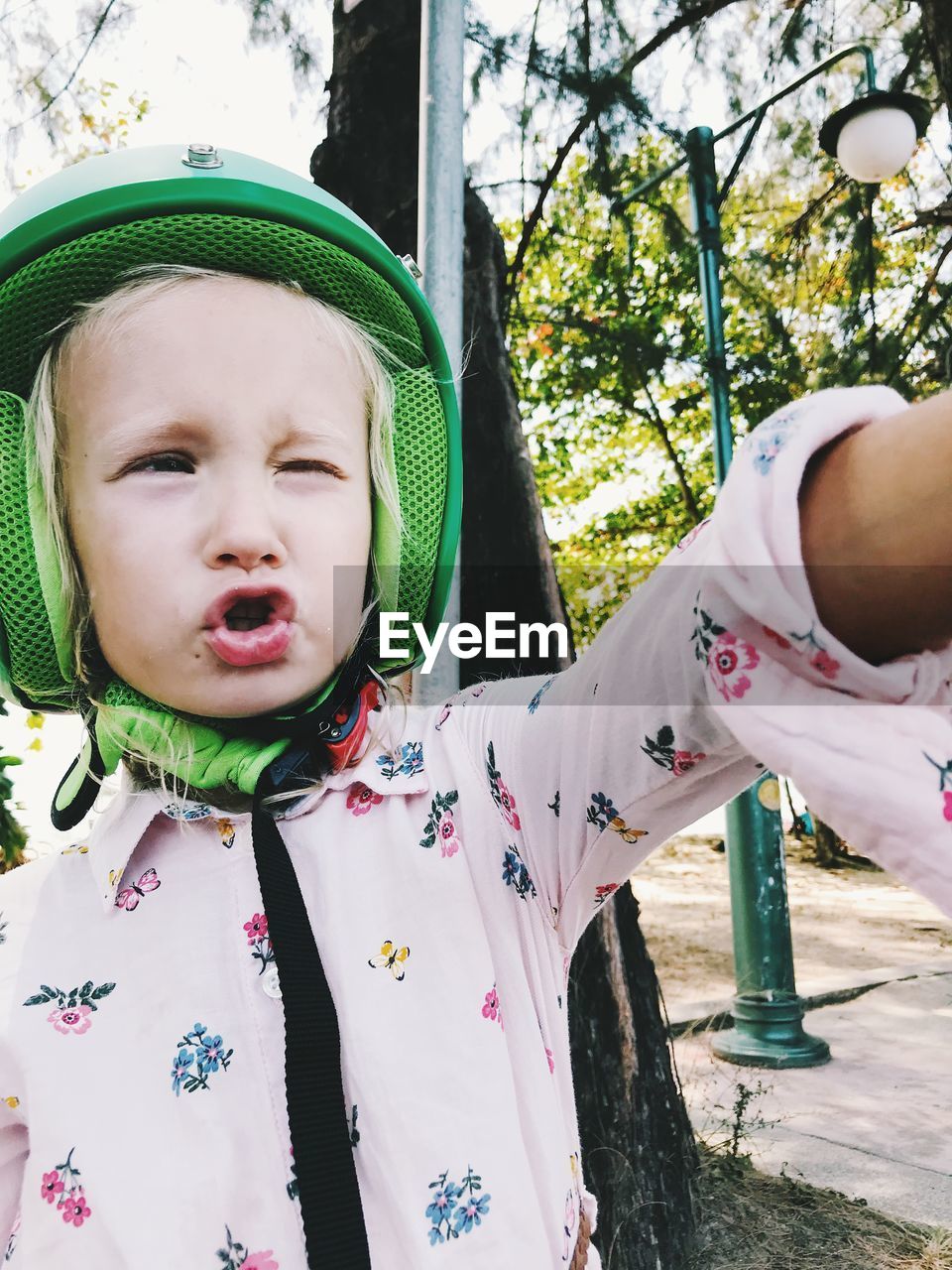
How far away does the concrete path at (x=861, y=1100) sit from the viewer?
3.50 metres

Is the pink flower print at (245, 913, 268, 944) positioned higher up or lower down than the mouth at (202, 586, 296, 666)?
lower down

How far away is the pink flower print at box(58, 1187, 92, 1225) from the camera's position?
3.57 ft

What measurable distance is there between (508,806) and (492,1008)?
214 millimetres

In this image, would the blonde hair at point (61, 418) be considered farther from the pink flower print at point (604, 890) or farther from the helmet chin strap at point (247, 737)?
the pink flower print at point (604, 890)

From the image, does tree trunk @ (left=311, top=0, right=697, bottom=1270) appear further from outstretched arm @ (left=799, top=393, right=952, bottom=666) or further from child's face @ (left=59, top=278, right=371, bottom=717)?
outstretched arm @ (left=799, top=393, right=952, bottom=666)

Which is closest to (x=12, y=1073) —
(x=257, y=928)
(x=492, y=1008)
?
(x=257, y=928)

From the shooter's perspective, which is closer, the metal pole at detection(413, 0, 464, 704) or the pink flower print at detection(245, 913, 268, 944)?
the pink flower print at detection(245, 913, 268, 944)

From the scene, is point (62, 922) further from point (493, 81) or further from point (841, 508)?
point (493, 81)

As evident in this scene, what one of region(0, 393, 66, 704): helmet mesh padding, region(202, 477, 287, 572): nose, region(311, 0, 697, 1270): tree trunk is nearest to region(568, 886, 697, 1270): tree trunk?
region(311, 0, 697, 1270): tree trunk

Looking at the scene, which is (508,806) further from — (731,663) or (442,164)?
(442,164)

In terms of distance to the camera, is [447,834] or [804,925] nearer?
[447,834]

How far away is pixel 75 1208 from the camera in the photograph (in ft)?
3.59

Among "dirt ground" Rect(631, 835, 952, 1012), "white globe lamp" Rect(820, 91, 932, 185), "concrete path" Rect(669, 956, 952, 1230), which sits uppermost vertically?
"white globe lamp" Rect(820, 91, 932, 185)

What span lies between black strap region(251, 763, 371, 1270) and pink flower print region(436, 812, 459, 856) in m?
0.17
